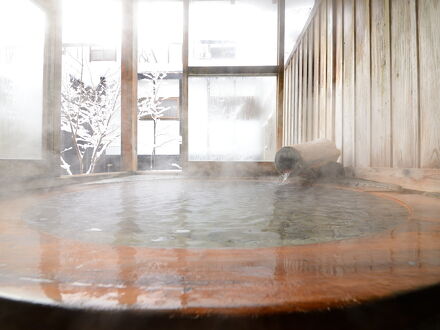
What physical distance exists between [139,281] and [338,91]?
3.75m

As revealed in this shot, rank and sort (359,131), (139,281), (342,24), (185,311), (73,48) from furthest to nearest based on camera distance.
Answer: (73,48)
(342,24)
(359,131)
(139,281)
(185,311)

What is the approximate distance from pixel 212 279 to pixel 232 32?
5548 millimetres

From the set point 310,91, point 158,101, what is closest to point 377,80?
point 310,91

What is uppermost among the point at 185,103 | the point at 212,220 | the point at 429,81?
the point at 185,103

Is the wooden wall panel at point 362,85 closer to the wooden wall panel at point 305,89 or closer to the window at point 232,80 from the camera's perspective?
the wooden wall panel at point 305,89

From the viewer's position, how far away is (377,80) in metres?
2.83

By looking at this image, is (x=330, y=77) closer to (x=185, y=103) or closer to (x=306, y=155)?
(x=306, y=155)

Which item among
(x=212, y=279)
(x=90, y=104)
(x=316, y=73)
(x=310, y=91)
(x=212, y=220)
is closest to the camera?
(x=212, y=279)

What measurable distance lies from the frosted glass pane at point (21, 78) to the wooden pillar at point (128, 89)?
2.07 m

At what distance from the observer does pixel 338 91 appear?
3.73 meters

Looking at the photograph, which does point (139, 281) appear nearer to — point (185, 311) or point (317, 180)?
point (185, 311)

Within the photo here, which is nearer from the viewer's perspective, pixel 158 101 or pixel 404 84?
pixel 404 84

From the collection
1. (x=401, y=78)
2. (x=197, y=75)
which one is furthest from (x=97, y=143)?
(x=401, y=78)

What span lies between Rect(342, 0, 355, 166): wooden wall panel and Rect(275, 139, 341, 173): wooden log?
0.16 metres
